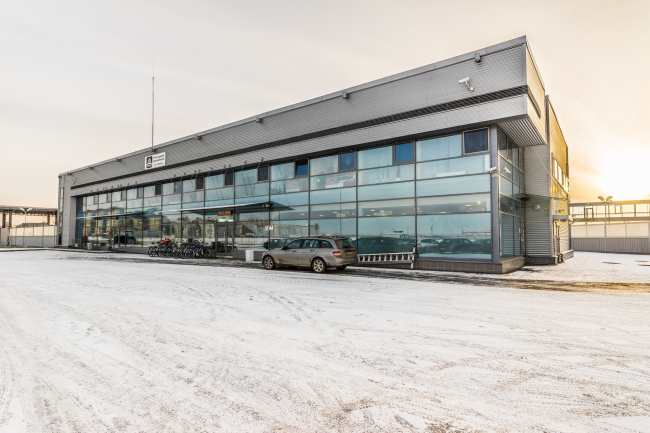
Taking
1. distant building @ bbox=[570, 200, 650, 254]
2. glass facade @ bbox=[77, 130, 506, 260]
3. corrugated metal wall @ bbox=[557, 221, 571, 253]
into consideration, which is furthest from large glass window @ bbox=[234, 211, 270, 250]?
distant building @ bbox=[570, 200, 650, 254]

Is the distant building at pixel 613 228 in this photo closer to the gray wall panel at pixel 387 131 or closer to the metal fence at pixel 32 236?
the gray wall panel at pixel 387 131

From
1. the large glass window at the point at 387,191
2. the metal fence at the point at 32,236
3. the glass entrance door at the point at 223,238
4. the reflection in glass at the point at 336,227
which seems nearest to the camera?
the large glass window at the point at 387,191

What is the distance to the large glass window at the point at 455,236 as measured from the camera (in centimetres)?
1522

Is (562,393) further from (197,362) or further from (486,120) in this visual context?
(486,120)

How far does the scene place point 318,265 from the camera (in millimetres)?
14898

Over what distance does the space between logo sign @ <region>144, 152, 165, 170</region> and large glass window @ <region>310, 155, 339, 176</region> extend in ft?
53.2

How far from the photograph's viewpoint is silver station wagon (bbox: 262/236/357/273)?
47.8 ft

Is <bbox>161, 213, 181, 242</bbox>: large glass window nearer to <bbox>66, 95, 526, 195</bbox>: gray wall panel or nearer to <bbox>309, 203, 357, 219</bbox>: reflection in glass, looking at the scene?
<bbox>66, 95, 526, 195</bbox>: gray wall panel

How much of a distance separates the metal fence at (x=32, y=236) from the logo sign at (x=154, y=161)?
2587 cm

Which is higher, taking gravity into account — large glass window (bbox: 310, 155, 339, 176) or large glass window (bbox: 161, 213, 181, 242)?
large glass window (bbox: 310, 155, 339, 176)

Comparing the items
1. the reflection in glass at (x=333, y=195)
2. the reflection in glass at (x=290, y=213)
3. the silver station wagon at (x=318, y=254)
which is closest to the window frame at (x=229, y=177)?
the reflection in glass at (x=290, y=213)

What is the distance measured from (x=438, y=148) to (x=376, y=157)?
332cm

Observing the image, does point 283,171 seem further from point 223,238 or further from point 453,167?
point 453,167

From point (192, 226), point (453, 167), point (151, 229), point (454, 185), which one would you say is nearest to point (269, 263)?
point (454, 185)
